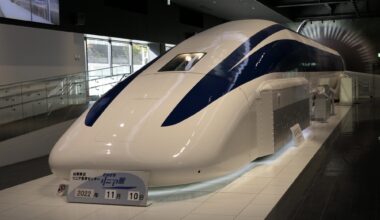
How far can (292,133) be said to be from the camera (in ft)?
24.7

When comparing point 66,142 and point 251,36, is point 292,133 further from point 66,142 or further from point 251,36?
point 66,142

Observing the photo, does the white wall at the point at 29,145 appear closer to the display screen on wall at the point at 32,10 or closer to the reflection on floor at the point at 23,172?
the reflection on floor at the point at 23,172

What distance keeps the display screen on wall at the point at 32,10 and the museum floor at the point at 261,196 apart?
489cm

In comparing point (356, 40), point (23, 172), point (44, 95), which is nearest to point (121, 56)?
point (44, 95)

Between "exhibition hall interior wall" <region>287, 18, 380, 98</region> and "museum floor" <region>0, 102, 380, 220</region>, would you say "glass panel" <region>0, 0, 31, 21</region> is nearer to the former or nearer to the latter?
"museum floor" <region>0, 102, 380, 220</region>

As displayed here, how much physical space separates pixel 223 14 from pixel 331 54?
916cm

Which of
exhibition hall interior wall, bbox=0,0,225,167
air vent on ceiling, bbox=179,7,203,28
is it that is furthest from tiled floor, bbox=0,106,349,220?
air vent on ceiling, bbox=179,7,203,28

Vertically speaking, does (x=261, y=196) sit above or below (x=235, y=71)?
below

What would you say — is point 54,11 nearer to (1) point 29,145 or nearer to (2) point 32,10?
(2) point 32,10

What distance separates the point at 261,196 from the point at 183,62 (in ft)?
6.81

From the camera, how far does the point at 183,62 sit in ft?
19.3

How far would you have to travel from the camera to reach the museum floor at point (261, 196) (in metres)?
4.17

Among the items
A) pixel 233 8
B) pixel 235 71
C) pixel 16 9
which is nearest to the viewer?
pixel 235 71

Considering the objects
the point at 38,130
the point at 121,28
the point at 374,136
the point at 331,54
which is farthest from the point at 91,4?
the point at 374,136
